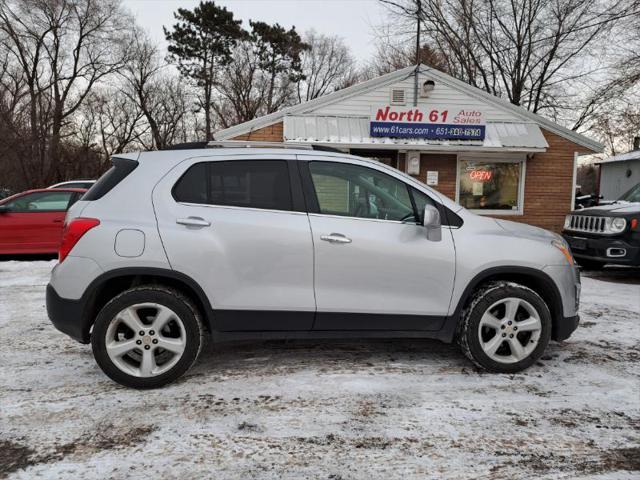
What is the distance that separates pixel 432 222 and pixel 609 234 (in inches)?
214

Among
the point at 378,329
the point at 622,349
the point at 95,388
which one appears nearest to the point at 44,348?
the point at 95,388

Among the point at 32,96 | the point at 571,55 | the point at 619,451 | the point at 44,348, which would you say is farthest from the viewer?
the point at 32,96

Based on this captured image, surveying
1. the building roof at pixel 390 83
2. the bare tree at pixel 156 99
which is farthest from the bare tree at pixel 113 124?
the building roof at pixel 390 83

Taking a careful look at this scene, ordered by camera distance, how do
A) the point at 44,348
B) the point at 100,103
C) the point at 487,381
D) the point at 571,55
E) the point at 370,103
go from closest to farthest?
the point at 487,381, the point at 44,348, the point at 370,103, the point at 571,55, the point at 100,103

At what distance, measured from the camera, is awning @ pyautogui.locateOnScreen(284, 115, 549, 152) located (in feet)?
37.0

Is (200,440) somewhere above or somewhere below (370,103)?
below

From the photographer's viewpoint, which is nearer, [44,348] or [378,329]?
[378,329]

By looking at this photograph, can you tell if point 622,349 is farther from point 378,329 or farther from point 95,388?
point 95,388

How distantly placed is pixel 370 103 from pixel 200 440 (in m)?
10.8

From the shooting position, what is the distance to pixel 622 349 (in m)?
4.18

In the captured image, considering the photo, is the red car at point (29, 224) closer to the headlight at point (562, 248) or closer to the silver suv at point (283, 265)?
the silver suv at point (283, 265)

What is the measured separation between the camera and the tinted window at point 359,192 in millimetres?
3424

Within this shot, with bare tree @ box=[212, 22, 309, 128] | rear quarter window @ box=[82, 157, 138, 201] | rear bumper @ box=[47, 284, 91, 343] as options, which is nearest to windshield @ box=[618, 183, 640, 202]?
rear quarter window @ box=[82, 157, 138, 201]

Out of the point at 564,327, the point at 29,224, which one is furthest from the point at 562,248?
the point at 29,224
